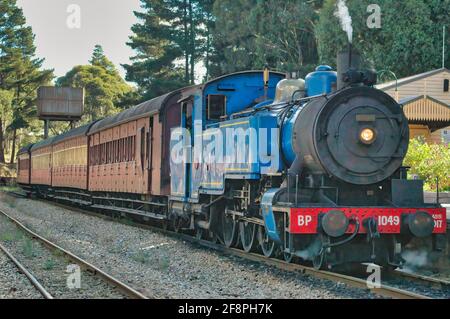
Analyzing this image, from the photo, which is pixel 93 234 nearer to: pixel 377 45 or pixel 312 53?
pixel 377 45

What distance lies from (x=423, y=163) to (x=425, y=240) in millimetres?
10542

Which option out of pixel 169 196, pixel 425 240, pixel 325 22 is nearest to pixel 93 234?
pixel 169 196

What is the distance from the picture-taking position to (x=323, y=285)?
9203 mm

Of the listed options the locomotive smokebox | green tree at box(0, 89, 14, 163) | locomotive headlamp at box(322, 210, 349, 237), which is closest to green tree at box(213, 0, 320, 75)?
green tree at box(0, 89, 14, 163)

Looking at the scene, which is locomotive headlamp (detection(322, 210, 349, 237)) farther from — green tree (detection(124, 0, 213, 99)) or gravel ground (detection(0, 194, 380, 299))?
green tree (detection(124, 0, 213, 99))

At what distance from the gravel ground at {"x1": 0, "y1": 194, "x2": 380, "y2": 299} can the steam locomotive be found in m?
0.60

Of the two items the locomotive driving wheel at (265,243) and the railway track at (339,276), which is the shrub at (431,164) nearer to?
the railway track at (339,276)

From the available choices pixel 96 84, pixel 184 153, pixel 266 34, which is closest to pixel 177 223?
Result: pixel 184 153

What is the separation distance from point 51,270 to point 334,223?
475 centimetres

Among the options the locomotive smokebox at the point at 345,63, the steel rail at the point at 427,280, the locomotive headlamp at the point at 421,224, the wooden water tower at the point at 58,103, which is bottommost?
the steel rail at the point at 427,280

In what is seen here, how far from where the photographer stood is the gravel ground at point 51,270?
880 cm

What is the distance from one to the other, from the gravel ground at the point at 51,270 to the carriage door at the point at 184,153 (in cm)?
316

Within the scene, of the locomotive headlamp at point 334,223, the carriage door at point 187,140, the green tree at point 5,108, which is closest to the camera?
the locomotive headlamp at point 334,223

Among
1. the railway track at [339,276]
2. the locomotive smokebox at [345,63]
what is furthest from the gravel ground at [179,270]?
the locomotive smokebox at [345,63]
